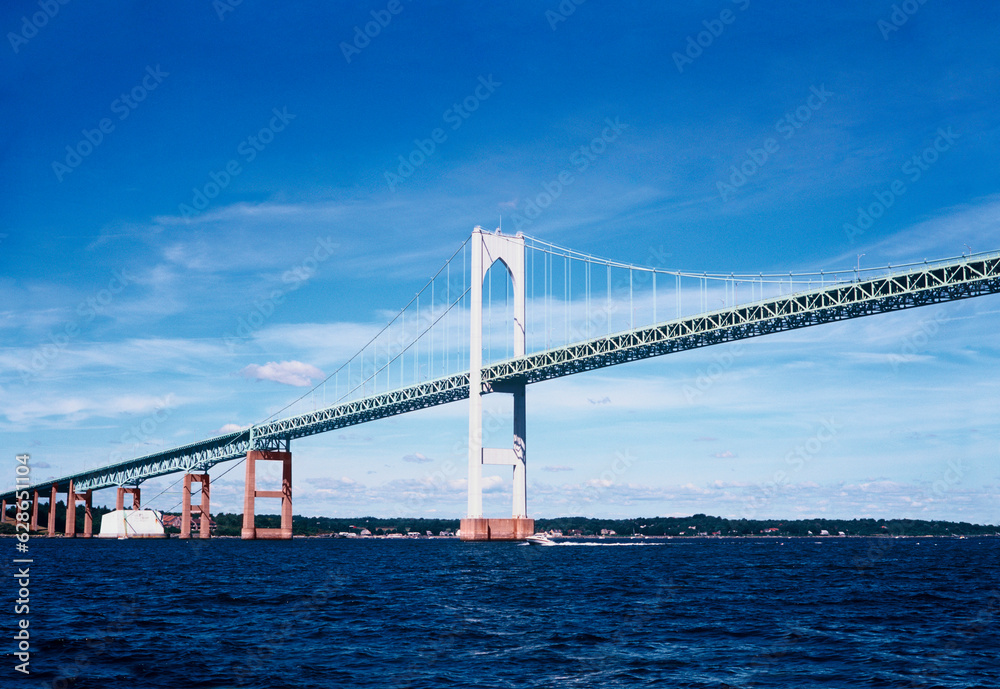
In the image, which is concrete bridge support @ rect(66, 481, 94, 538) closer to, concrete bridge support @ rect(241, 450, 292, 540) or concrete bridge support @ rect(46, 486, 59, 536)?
concrete bridge support @ rect(46, 486, 59, 536)

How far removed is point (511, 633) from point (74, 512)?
125269 mm

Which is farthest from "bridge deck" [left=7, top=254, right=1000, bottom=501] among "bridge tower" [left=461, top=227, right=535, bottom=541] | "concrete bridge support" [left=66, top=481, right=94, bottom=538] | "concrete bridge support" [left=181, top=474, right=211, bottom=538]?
"concrete bridge support" [left=66, top=481, right=94, bottom=538]

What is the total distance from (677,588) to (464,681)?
55.3 ft

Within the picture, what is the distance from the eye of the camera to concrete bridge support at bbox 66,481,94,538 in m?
122

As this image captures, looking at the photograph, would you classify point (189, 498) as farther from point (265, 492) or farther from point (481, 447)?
point (481, 447)

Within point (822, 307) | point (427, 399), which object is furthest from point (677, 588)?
point (427, 399)

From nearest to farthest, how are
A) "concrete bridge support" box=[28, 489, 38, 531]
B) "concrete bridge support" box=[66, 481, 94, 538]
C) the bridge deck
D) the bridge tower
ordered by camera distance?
the bridge deck
the bridge tower
"concrete bridge support" box=[66, 481, 94, 538]
"concrete bridge support" box=[28, 489, 38, 531]

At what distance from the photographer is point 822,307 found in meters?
52.8

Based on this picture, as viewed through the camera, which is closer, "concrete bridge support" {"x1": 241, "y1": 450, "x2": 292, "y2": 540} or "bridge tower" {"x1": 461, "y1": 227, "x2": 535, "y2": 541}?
"bridge tower" {"x1": 461, "y1": 227, "x2": 535, "y2": 541}

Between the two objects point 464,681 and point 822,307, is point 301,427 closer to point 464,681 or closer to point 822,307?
point 822,307

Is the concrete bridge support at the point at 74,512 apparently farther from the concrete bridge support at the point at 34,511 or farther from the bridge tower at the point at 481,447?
the bridge tower at the point at 481,447

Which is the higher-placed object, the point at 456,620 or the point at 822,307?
the point at 822,307

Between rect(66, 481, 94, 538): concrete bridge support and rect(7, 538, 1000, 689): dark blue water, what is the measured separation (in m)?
98.5

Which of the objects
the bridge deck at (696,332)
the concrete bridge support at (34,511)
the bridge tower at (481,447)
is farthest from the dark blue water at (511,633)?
the concrete bridge support at (34,511)
